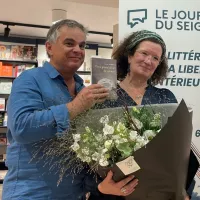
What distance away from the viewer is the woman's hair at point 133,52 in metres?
1.63

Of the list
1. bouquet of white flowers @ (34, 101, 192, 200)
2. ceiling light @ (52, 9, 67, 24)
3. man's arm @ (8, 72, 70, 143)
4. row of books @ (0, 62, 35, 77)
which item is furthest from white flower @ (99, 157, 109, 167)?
row of books @ (0, 62, 35, 77)

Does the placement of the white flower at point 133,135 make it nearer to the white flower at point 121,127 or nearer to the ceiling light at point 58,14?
the white flower at point 121,127

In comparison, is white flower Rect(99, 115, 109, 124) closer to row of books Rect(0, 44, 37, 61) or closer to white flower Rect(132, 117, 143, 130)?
white flower Rect(132, 117, 143, 130)

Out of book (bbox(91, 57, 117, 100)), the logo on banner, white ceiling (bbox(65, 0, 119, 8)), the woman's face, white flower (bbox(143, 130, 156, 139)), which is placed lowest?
white flower (bbox(143, 130, 156, 139))

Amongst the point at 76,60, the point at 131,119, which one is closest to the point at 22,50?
the point at 76,60

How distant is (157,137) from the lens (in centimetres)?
93

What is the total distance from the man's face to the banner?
34.2 inches

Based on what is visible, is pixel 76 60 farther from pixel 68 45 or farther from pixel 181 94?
pixel 181 94

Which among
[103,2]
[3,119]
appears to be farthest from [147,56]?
[3,119]

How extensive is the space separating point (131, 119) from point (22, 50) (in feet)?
19.9

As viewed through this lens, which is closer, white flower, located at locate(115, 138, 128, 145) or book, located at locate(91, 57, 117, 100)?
white flower, located at locate(115, 138, 128, 145)

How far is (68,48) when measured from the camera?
1.39 m

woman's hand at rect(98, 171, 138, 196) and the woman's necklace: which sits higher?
the woman's necklace

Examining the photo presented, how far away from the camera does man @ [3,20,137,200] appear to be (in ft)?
3.75
